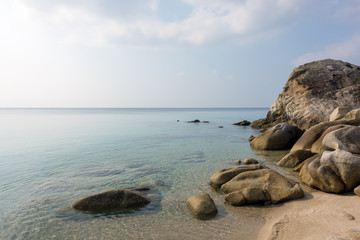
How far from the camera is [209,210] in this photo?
7566mm

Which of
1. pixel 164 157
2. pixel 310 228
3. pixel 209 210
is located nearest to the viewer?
pixel 310 228

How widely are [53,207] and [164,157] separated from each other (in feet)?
30.4

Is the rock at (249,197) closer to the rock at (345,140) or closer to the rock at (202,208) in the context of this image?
the rock at (202,208)

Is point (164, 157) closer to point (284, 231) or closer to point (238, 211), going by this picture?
point (238, 211)

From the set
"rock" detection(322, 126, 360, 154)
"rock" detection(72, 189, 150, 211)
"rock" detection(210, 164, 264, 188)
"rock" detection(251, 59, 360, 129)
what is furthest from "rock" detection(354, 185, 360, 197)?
"rock" detection(251, 59, 360, 129)

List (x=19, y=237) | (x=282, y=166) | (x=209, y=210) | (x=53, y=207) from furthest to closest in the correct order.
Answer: (x=282, y=166) < (x=53, y=207) < (x=209, y=210) < (x=19, y=237)

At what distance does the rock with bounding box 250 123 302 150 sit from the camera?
19469 mm

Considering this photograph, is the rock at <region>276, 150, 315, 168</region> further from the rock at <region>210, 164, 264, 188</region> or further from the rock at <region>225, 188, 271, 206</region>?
the rock at <region>225, 188, 271, 206</region>

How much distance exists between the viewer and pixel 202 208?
7613 millimetres

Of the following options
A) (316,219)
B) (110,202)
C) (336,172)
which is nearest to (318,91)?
(336,172)

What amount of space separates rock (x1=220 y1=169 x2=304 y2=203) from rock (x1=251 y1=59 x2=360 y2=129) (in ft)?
67.1

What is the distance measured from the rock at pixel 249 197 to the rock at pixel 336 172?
2447 mm

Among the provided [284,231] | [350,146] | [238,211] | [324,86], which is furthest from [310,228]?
[324,86]

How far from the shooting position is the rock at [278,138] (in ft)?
63.9
